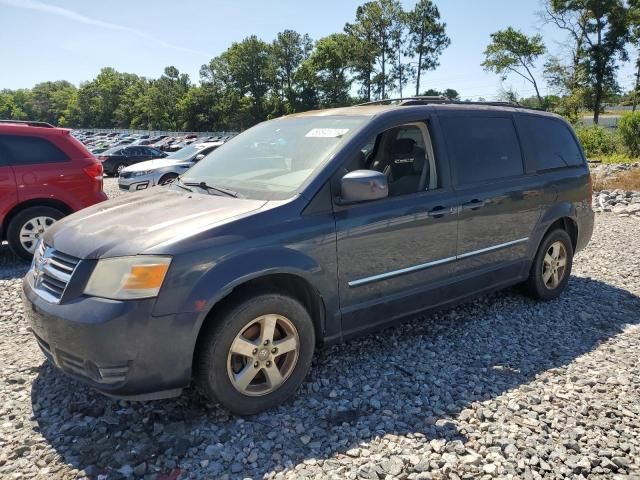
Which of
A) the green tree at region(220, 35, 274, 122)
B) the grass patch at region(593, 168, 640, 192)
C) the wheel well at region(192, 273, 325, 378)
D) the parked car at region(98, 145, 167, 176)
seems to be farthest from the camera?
the green tree at region(220, 35, 274, 122)

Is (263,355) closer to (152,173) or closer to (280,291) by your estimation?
(280,291)

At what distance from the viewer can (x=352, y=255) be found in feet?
10.7

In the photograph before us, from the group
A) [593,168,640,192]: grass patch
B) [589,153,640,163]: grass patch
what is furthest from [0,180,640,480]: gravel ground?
[589,153,640,163]: grass patch

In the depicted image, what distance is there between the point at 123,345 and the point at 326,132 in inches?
79.3

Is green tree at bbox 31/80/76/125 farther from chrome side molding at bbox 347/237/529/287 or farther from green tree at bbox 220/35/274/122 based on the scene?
chrome side molding at bbox 347/237/529/287

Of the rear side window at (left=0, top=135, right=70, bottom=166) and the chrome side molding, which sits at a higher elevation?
the rear side window at (left=0, top=135, right=70, bottom=166)

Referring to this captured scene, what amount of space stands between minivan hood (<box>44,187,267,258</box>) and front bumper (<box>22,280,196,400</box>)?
0.31 metres

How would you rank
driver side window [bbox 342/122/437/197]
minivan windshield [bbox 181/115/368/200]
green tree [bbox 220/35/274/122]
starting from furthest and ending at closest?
green tree [bbox 220/35/274/122] → driver side window [bbox 342/122/437/197] → minivan windshield [bbox 181/115/368/200]

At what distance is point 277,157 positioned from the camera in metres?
3.60

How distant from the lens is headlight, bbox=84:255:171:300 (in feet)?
8.29

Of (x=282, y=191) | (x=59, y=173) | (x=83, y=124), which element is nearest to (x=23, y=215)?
(x=59, y=173)

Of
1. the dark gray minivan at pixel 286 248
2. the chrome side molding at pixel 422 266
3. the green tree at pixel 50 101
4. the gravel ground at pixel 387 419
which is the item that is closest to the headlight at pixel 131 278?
the dark gray minivan at pixel 286 248

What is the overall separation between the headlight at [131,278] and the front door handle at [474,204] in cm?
244

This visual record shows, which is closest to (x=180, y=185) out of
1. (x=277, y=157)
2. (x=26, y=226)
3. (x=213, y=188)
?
(x=213, y=188)
